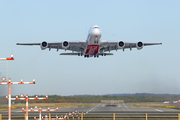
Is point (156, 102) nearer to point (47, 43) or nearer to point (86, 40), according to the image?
point (86, 40)

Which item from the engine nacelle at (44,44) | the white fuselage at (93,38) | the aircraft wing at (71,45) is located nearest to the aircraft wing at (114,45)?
the white fuselage at (93,38)

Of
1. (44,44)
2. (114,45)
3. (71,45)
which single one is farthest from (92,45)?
(44,44)

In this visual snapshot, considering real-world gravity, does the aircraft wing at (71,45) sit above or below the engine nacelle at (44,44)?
above

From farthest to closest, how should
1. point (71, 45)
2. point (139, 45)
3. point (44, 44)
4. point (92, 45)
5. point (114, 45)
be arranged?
point (114, 45) < point (71, 45) < point (139, 45) < point (92, 45) < point (44, 44)

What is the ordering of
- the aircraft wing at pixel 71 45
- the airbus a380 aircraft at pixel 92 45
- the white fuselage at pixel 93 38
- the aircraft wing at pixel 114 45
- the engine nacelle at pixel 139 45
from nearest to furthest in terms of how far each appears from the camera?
the white fuselage at pixel 93 38 < the airbus a380 aircraft at pixel 92 45 < the aircraft wing at pixel 71 45 < the engine nacelle at pixel 139 45 < the aircraft wing at pixel 114 45

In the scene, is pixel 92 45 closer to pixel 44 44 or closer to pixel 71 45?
pixel 71 45

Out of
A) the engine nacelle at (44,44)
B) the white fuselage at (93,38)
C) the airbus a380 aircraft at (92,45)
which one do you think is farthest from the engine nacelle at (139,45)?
the engine nacelle at (44,44)

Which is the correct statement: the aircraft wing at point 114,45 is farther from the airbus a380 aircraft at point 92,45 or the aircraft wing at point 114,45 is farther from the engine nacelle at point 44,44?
the engine nacelle at point 44,44

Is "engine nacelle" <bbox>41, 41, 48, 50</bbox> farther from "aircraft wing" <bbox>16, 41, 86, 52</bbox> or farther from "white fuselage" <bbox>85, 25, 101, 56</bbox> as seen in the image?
"white fuselage" <bbox>85, 25, 101, 56</bbox>

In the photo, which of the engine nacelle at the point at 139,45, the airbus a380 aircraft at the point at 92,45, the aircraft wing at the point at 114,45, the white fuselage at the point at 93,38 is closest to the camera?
the white fuselage at the point at 93,38

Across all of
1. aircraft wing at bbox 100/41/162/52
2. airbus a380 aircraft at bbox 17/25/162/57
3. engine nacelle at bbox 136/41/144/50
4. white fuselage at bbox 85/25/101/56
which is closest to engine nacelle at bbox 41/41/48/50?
airbus a380 aircraft at bbox 17/25/162/57

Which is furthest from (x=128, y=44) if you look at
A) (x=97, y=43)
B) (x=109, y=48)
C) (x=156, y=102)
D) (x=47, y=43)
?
(x=156, y=102)

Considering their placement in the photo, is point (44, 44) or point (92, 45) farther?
point (92, 45)

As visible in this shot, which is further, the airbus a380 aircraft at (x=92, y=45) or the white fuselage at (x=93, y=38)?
the airbus a380 aircraft at (x=92, y=45)
